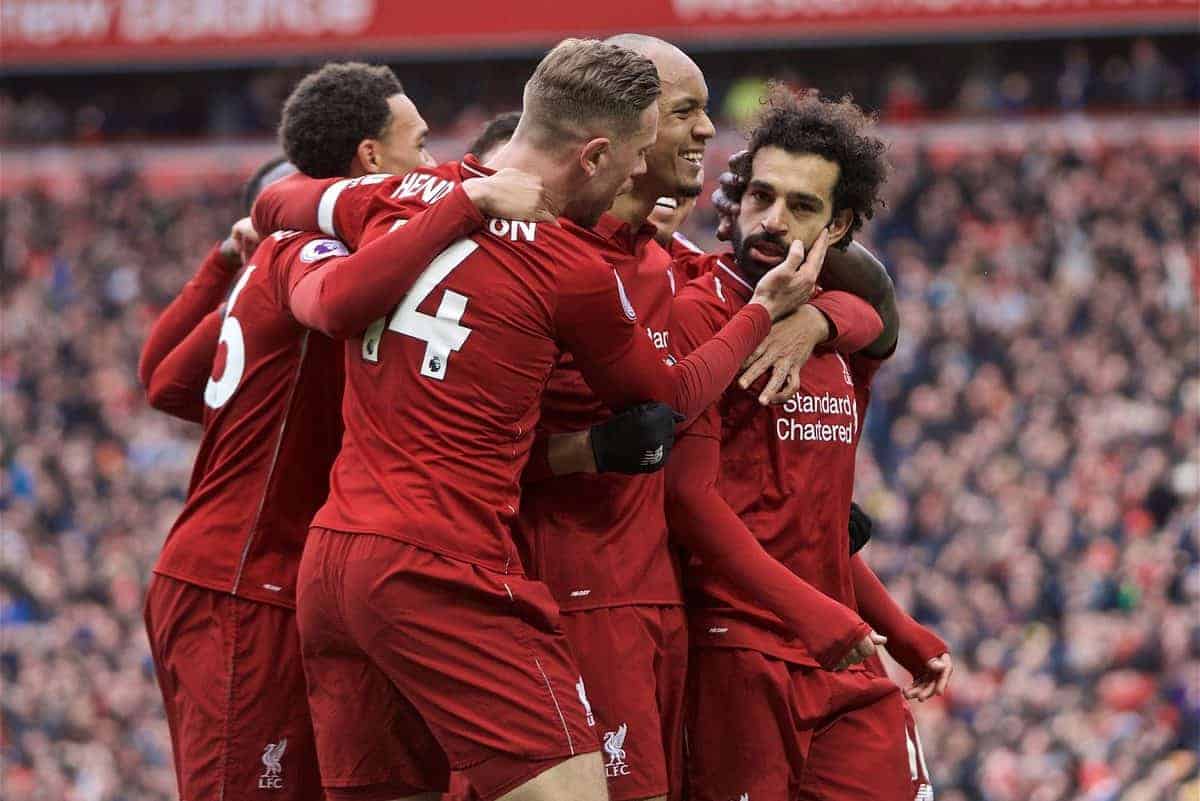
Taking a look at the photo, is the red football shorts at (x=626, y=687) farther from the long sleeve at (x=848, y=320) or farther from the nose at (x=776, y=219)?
the nose at (x=776, y=219)

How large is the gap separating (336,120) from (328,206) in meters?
0.71

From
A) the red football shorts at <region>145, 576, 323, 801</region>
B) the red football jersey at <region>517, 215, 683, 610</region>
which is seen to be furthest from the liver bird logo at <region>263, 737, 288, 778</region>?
the red football jersey at <region>517, 215, 683, 610</region>

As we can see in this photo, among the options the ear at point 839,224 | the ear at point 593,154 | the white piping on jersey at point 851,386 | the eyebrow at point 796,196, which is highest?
the ear at point 593,154

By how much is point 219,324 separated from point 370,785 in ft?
5.40

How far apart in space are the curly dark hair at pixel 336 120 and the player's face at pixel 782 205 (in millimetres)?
1116

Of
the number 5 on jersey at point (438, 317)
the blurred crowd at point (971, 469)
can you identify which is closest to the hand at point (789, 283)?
the number 5 on jersey at point (438, 317)

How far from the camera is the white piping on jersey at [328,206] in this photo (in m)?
4.98

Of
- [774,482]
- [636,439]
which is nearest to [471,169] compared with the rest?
[636,439]

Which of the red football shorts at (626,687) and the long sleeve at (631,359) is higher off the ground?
the long sleeve at (631,359)

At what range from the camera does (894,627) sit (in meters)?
5.84

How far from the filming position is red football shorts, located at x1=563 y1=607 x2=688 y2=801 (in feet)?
15.9

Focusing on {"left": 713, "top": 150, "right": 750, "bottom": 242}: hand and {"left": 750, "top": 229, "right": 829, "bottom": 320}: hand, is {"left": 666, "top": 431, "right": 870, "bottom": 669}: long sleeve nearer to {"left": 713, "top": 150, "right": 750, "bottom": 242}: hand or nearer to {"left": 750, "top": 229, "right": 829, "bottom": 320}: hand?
{"left": 750, "top": 229, "right": 829, "bottom": 320}: hand

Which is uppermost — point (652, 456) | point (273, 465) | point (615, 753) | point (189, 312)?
point (652, 456)

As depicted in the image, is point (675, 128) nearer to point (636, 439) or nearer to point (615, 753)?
point (636, 439)
